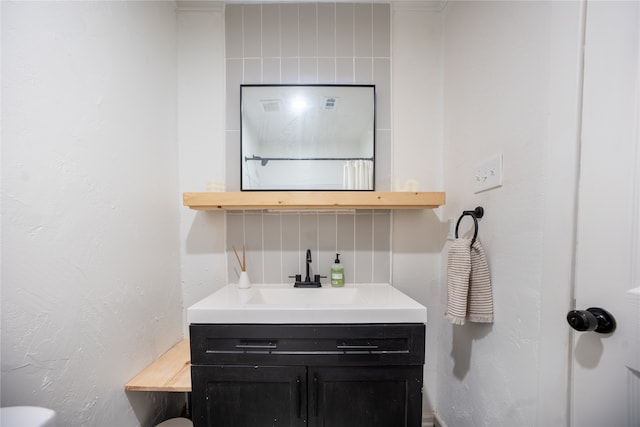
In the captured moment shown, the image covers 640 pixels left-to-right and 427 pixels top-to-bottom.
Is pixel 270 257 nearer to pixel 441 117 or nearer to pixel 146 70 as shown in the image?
pixel 146 70

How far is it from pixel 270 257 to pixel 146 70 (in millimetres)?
1052

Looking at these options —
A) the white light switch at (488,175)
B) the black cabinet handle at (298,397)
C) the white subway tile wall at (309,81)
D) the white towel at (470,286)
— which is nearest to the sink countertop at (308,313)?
the white towel at (470,286)

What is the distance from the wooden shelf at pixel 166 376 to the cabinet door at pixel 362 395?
51cm

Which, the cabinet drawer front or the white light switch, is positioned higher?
the white light switch

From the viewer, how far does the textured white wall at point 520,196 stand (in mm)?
684

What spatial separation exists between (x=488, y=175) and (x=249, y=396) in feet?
4.04

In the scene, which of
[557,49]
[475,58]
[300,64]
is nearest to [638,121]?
[557,49]

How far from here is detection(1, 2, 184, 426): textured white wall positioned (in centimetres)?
67

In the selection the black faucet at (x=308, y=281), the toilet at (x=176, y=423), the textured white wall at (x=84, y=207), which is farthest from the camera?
the black faucet at (x=308, y=281)

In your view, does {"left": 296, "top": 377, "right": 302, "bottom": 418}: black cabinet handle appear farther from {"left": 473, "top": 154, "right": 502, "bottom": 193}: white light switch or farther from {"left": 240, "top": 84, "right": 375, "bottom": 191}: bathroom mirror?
{"left": 473, "top": 154, "right": 502, "bottom": 193}: white light switch

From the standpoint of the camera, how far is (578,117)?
648mm

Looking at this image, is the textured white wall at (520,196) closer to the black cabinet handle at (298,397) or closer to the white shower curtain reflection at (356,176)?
the white shower curtain reflection at (356,176)

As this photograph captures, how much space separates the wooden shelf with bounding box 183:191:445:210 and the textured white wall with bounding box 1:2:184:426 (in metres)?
0.27

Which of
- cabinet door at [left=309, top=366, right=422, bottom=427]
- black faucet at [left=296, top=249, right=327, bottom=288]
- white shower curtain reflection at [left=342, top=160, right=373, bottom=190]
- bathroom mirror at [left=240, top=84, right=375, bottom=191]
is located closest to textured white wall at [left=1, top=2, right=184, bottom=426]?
bathroom mirror at [left=240, top=84, right=375, bottom=191]
